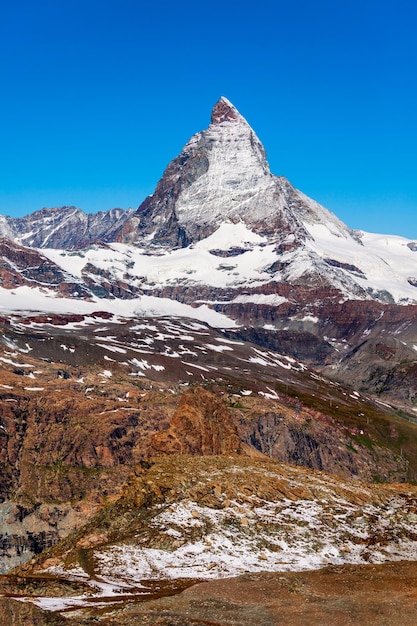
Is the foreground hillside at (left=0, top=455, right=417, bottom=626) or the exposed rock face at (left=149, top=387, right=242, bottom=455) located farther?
the exposed rock face at (left=149, top=387, right=242, bottom=455)

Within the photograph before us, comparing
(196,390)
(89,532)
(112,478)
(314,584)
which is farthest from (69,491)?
(314,584)

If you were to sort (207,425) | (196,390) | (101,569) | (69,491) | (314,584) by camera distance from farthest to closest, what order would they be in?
(69,491), (196,390), (207,425), (101,569), (314,584)

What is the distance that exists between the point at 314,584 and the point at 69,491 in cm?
11950

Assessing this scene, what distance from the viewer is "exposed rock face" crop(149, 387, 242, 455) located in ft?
208

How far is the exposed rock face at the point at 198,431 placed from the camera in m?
63.2

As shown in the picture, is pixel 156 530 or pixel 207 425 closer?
pixel 156 530

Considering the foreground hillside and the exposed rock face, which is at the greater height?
the exposed rock face

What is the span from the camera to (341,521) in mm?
44281

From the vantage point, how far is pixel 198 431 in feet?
219

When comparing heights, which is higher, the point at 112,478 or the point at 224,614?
the point at 224,614

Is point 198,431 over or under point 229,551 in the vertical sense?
over

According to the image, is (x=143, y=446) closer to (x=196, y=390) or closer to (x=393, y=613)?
(x=196, y=390)

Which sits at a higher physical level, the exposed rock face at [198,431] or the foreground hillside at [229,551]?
the exposed rock face at [198,431]

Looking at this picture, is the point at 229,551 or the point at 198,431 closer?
the point at 229,551
